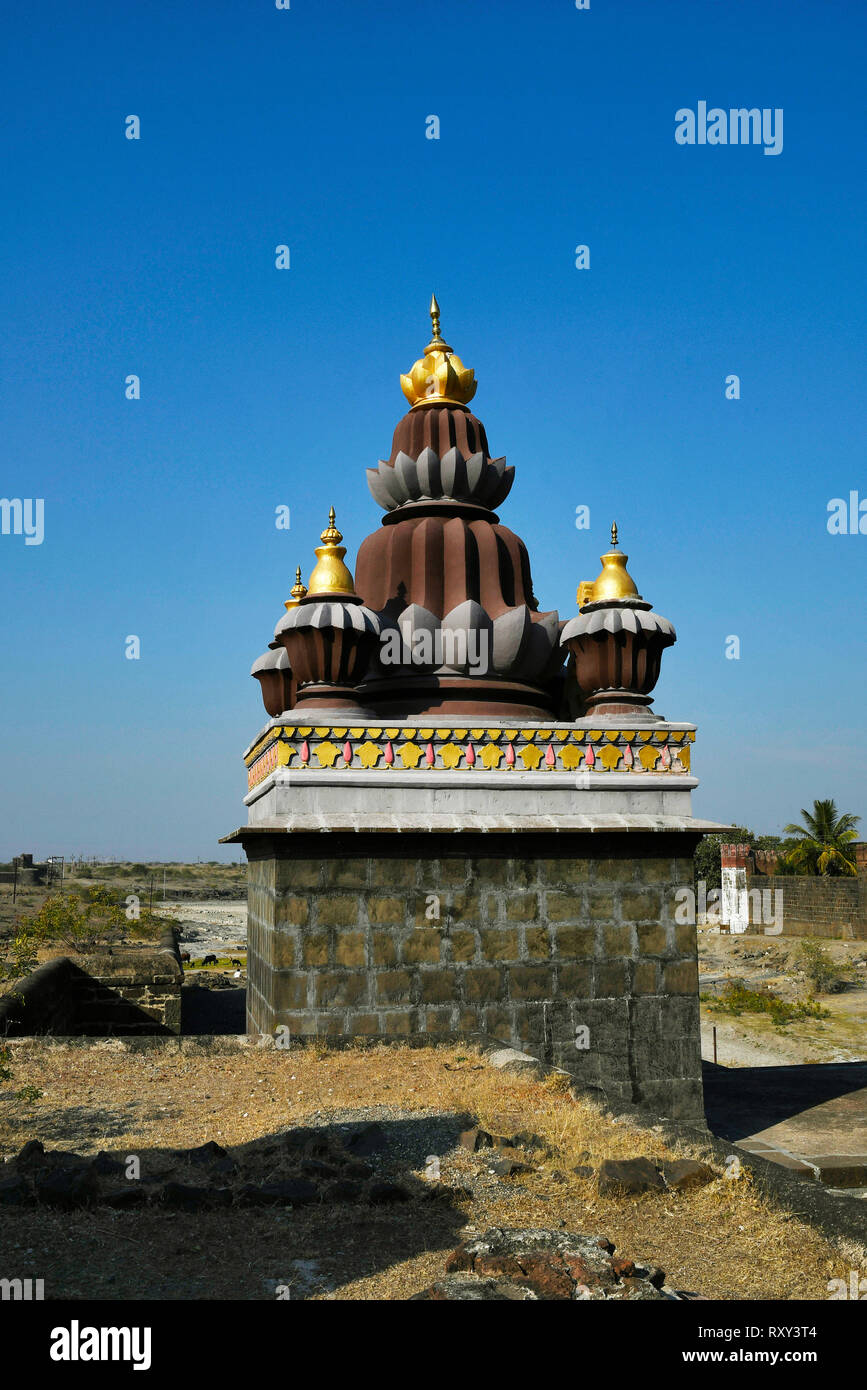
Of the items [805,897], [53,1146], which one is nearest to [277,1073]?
[53,1146]

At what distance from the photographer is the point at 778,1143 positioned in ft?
32.4

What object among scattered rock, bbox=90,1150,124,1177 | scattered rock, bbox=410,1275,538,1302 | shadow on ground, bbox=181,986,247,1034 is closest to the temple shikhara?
scattered rock, bbox=90,1150,124,1177

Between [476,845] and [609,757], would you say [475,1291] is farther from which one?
[609,757]

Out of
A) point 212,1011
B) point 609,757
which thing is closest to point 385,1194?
point 609,757

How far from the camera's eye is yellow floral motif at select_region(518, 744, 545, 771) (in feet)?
33.7

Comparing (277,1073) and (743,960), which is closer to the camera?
(277,1073)

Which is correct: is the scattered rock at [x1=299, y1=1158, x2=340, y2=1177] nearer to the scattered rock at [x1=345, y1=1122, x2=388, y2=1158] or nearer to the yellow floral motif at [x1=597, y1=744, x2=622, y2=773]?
Result: the scattered rock at [x1=345, y1=1122, x2=388, y2=1158]

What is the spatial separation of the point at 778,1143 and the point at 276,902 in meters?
5.32

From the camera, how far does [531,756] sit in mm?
10273

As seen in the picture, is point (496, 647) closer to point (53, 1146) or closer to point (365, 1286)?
point (53, 1146)

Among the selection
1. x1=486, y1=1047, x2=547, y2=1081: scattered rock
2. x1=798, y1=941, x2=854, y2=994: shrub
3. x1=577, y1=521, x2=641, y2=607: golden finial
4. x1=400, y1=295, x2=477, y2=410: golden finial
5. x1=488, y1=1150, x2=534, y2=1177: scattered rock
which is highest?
x1=400, y1=295, x2=477, y2=410: golden finial

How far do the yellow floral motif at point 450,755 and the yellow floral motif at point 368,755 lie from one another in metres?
0.66

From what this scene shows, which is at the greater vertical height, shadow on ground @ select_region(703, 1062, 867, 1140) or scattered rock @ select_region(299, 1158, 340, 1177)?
scattered rock @ select_region(299, 1158, 340, 1177)

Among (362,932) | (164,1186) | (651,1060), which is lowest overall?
(651,1060)
